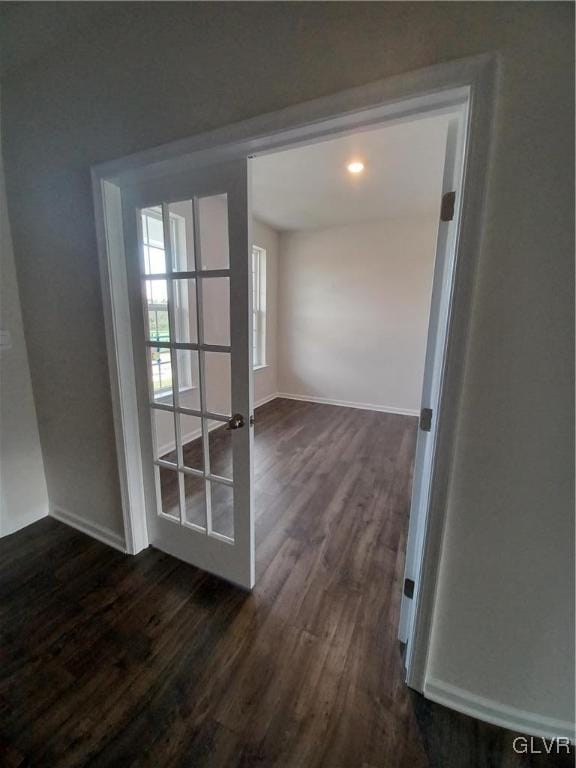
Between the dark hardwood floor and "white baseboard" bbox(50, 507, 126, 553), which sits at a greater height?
"white baseboard" bbox(50, 507, 126, 553)

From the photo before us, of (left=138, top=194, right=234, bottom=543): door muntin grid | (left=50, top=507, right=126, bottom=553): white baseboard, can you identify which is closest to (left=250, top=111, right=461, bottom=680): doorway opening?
(left=138, top=194, right=234, bottom=543): door muntin grid

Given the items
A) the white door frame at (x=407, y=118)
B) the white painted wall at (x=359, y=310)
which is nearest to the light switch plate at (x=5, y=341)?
the white door frame at (x=407, y=118)

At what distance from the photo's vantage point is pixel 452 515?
105 cm

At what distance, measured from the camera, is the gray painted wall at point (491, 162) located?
811 mm

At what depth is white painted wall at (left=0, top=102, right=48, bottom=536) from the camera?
1851 millimetres

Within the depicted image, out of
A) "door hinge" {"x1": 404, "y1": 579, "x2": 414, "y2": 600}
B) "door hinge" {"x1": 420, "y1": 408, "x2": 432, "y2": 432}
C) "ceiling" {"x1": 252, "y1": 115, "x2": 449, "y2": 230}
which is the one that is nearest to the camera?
"door hinge" {"x1": 420, "y1": 408, "x2": 432, "y2": 432}

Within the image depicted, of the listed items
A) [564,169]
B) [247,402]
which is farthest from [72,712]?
[564,169]

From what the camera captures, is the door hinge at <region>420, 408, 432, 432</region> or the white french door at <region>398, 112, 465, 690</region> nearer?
the white french door at <region>398, 112, 465, 690</region>

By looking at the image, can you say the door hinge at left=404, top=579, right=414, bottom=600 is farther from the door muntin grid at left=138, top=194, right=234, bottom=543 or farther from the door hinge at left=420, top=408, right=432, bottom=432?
the door muntin grid at left=138, top=194, right=234, bottom=543

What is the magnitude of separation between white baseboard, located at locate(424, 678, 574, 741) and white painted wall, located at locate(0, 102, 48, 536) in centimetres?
248

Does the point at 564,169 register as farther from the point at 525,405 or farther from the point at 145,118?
the point at 145,118

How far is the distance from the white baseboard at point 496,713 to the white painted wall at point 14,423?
2.48 m

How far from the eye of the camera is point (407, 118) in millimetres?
971

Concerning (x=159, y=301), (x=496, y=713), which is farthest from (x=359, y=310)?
(x=496, y=713)
